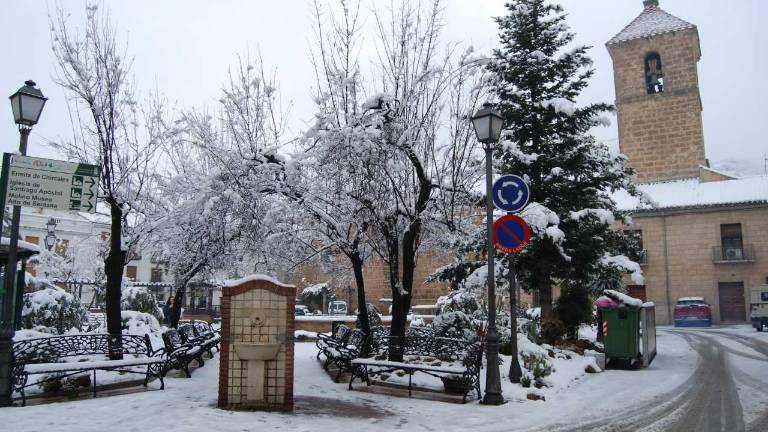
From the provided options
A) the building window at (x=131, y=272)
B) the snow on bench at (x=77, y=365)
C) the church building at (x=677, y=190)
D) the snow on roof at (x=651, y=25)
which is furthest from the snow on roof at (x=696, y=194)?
the building window at (x=131, y=272)

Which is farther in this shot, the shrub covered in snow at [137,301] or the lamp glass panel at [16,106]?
the shrub covered in snow at [137,301]

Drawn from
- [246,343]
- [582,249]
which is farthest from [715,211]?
[246,343]

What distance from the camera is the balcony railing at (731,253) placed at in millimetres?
31875

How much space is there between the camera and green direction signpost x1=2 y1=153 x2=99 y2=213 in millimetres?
7824

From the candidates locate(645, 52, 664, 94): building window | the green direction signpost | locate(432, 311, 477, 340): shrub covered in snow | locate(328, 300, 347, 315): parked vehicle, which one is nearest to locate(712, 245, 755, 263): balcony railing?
locate(645, 52, 664, 94): building window

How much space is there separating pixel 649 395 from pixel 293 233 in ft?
23.3

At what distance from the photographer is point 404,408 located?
7.65m

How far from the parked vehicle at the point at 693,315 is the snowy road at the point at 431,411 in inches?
869

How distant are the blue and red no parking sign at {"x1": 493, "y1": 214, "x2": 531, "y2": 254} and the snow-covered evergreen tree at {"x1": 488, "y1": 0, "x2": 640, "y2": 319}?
4.20 m

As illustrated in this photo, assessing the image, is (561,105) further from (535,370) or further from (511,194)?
(535,370)

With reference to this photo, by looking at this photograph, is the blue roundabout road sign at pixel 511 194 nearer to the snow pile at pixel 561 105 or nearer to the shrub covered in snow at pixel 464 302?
the snow pile at pixel 561 105

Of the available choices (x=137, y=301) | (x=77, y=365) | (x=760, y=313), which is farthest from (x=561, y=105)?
(x=760, y=313)

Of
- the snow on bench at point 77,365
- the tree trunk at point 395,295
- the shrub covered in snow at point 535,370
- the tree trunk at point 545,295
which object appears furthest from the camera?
the tree trunk at point 545,295

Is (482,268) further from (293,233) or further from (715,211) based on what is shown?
(715,211)
